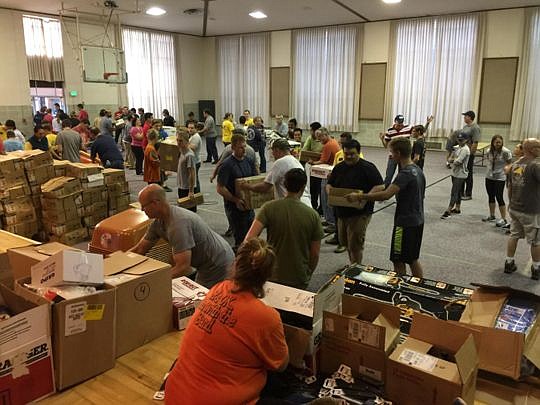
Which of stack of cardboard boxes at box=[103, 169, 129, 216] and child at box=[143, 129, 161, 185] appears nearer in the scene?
stack of cardboard boxes at box=[103, 169, 129, 216]

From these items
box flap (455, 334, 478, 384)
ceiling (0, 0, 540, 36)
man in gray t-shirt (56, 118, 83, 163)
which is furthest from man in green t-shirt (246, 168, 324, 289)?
ceiling (0, 0, 540, 36)

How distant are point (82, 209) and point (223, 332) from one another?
5.16 m

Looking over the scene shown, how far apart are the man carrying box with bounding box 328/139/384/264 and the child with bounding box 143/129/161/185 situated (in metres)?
4.45

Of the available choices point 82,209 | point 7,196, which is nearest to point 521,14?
point 82,209

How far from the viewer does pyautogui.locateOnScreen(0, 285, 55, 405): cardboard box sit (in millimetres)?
1983

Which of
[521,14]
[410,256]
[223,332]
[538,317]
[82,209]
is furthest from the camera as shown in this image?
[521,14]

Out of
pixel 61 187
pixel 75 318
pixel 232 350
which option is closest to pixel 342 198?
pixel 232 350

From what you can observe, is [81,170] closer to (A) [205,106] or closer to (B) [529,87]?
(B) [529,87]

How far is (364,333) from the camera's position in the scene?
208 cm

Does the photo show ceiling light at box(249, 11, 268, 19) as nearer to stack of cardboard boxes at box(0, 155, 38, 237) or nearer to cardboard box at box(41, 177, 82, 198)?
cardboard box at box(41, 177, 82, 198)

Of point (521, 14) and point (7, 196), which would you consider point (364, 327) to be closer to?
point (7, 196)

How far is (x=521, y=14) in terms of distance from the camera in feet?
42.1

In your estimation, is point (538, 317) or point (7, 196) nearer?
point (538, 317)

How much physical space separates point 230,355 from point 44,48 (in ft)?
49.7
